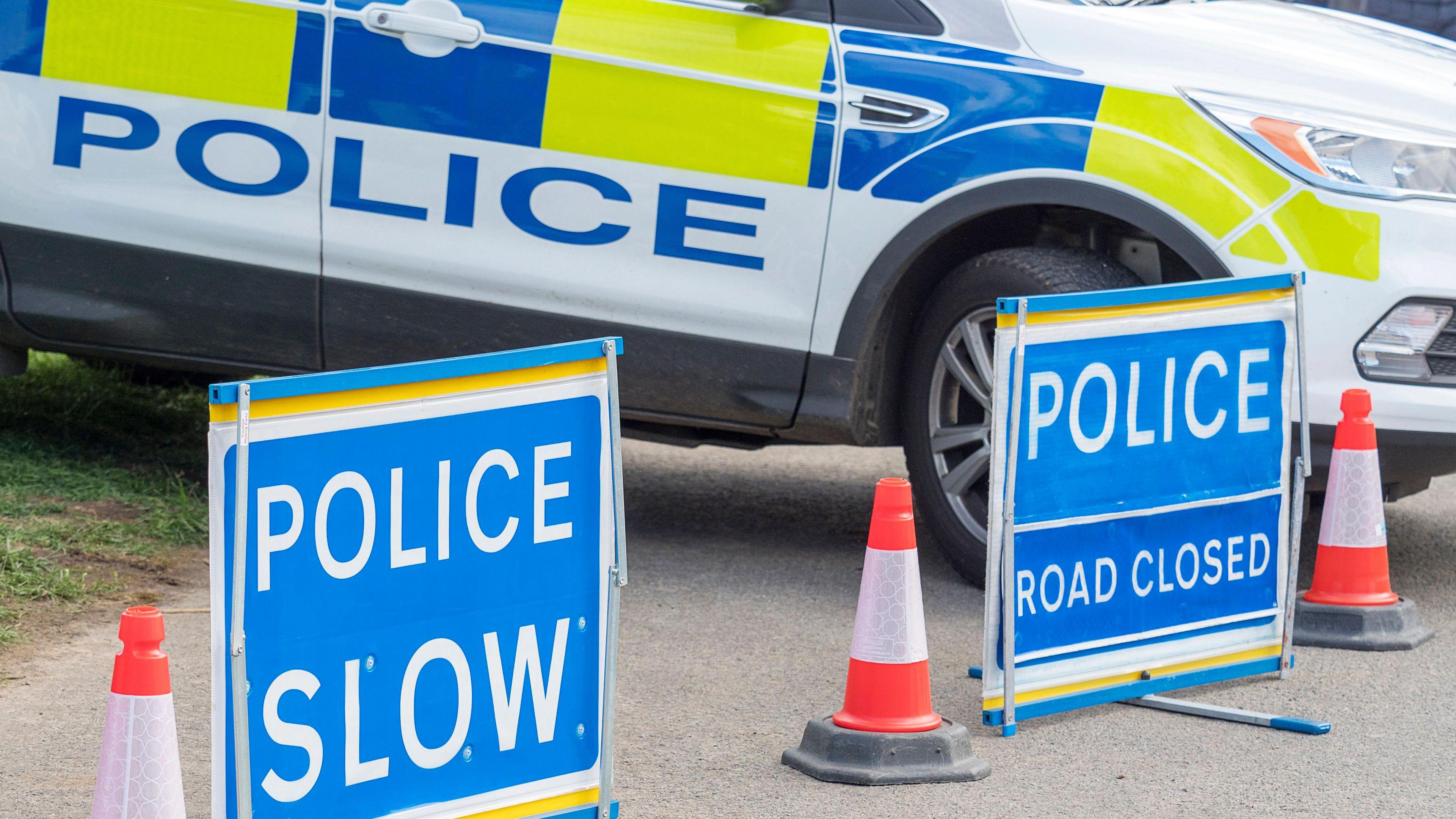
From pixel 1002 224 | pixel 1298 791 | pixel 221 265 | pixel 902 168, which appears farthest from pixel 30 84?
pixel 1298 791

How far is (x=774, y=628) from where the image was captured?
4227 mm

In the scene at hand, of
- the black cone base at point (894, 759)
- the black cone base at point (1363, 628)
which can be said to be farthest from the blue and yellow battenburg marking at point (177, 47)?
the black cone base at point (1363, 628)

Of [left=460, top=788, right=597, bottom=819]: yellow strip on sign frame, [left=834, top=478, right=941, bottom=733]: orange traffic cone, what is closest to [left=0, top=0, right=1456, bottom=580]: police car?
[left=834, top=478, right=941, bottom=733]: orange traffic cone

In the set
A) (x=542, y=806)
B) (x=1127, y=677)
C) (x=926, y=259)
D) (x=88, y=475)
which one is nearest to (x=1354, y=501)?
(x=1127, y=677)

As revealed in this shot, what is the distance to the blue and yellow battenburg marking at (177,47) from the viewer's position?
4398mm

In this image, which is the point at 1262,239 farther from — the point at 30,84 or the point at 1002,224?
the point at 30,84

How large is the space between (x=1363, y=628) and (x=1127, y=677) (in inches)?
33.6

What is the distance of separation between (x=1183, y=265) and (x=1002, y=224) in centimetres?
49

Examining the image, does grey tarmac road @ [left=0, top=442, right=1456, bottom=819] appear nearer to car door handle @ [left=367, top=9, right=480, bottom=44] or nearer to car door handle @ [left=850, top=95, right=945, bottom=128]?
car door handle @ [left=850, top=95, right=945, bottom=128]

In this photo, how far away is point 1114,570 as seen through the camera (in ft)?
11.9

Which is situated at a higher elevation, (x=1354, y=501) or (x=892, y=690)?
(x=1354, y=501)

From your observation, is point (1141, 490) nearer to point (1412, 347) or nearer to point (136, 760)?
point (1412, 347)

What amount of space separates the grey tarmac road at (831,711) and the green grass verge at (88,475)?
391 millimetres

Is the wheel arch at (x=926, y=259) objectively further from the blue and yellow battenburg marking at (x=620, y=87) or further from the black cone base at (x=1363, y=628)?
the black cone base at (x=1363, y=628)
